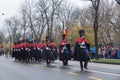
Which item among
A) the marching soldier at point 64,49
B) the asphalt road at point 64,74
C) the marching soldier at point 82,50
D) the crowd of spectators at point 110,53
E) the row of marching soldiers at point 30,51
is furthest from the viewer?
the crowd of spectators at point 110,53

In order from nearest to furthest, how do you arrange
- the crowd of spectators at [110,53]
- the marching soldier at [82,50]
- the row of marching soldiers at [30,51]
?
1. the marching soldier at [82,50]
2. the row of marching soldiers at [30,51]
3. the crowd of spectators at [110,53]

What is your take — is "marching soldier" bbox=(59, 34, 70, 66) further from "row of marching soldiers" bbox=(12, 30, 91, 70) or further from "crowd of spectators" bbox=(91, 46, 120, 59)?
"crowd of spectators" bbox=(91, 46, 120, 59)

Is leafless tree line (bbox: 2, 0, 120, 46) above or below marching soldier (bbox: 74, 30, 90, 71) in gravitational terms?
above

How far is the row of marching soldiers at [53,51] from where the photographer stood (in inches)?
712

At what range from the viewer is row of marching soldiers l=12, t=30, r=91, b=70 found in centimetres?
1808

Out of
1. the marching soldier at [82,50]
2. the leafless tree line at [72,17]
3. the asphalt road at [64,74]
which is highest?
the leafless tree line at [72,17]

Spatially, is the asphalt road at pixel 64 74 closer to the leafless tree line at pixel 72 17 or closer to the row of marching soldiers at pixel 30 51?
the row of marching soldiers at pixel 30 51

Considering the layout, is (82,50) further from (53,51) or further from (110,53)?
(110,53)

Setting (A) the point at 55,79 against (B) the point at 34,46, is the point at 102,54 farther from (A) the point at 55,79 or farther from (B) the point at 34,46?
(A) the point at 55,79

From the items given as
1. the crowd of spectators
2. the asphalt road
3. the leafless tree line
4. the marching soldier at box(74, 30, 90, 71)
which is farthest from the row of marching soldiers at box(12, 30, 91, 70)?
the leafless tree line

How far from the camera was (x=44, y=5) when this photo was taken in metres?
68.1

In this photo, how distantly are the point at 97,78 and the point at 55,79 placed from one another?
1589 millimetres

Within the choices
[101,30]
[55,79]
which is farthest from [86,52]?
[101,30]

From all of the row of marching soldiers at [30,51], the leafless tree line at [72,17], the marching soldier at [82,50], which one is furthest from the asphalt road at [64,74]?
the leafless tree line at [72,17]
